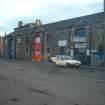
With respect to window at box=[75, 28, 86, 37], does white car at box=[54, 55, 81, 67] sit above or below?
below

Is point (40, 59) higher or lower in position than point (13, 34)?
lower

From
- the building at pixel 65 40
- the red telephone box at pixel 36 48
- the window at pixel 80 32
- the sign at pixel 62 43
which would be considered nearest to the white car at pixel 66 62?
the building at pixel 65 40

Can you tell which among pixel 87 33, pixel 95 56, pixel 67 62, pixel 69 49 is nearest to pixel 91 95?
pixel 67 62

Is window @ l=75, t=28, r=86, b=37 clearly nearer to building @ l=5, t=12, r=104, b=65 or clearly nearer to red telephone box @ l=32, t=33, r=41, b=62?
building @ l=5, t=12, r=104, b=65

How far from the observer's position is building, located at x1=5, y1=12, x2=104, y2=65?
47.2m

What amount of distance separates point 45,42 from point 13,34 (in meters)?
22.1

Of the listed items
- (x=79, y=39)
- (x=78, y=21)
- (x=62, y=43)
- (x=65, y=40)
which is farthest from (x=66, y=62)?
(x=62, y=43)

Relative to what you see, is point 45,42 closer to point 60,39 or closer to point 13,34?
point 60,39

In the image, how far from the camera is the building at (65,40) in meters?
47.2

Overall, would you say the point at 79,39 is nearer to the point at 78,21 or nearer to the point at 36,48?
the point at 78,21

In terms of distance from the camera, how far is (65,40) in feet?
182

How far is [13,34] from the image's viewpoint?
82938 mm

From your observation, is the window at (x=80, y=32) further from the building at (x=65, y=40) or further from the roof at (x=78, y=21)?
the roof at (x=78, y=21)

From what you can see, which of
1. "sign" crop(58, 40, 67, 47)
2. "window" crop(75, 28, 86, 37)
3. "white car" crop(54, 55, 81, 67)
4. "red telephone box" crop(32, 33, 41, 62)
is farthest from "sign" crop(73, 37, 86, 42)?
"red telephone box" crop(32, 33, 41, 62)
